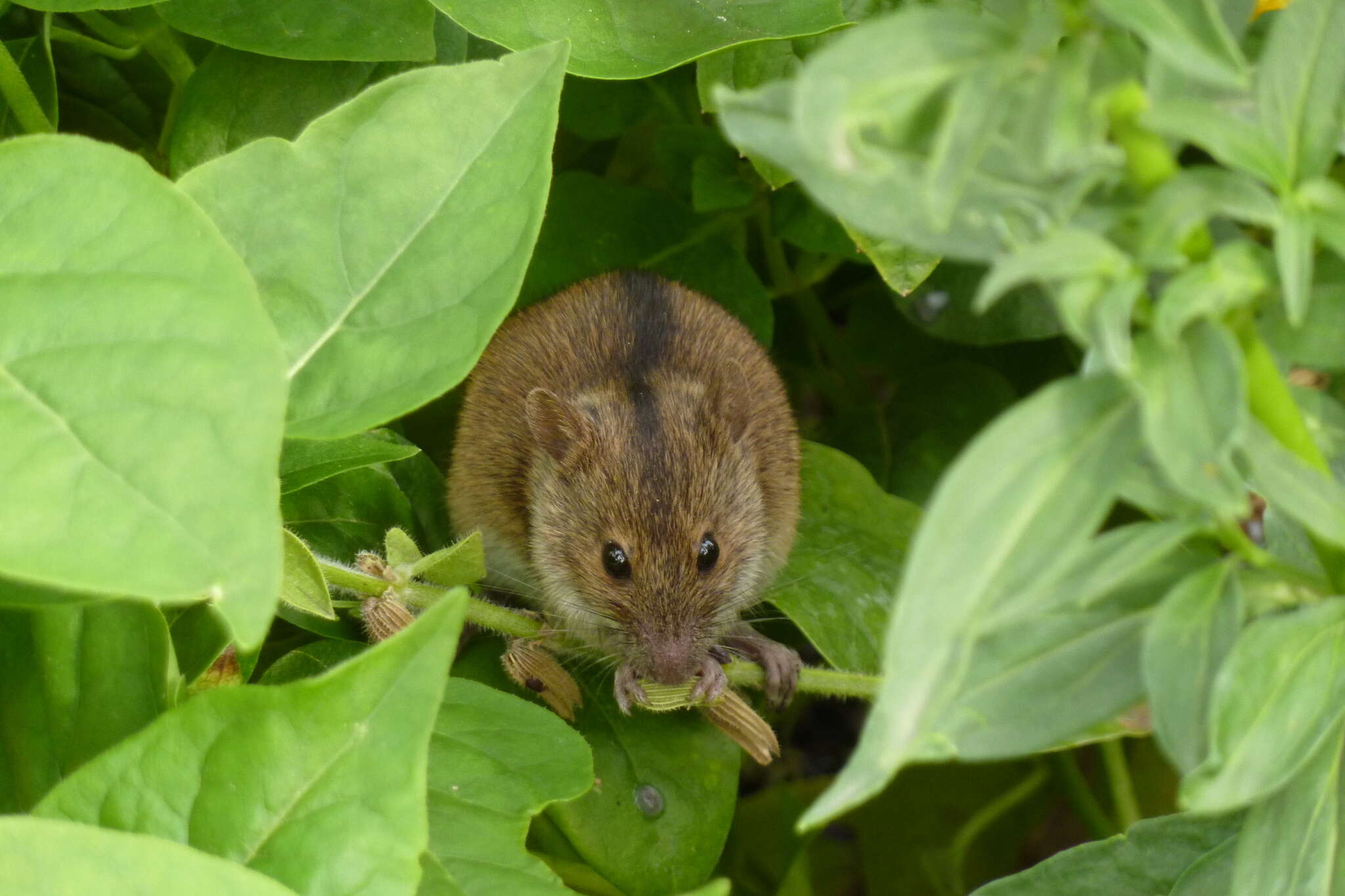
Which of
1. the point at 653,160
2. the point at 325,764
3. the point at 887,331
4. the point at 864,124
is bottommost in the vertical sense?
the point at 887,331

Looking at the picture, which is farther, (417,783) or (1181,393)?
(417,783)

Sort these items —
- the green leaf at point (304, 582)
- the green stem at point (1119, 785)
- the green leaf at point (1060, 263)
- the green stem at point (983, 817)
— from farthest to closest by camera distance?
the green stem at point (983, 817) → the green stem at point (1119, 785) → the green leaf at point (304, 582) → the green leaf at point (1060, 263)

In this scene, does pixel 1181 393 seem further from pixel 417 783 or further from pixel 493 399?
pixel 493 399

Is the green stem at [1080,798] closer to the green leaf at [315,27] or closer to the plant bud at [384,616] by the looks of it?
the plant bud at [384,616]

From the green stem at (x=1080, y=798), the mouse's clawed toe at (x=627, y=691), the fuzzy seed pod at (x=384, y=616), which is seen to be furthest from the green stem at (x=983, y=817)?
the fuzzy seed pod at (x=384, y=616)

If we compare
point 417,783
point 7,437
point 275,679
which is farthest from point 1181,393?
point 275,679

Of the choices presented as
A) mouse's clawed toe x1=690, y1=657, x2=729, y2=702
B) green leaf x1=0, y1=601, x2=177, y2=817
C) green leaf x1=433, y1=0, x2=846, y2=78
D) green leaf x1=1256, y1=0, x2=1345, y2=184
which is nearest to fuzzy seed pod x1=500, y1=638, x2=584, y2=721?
mouse's clawed toe x1=690, y1=657, x2=729, y2=702

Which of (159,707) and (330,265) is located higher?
(330,265)
